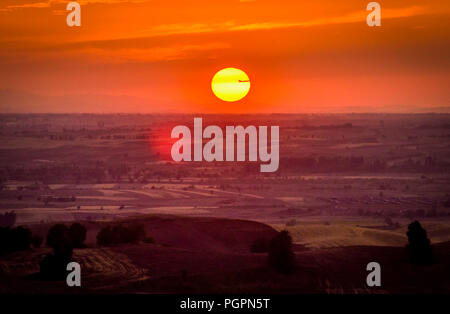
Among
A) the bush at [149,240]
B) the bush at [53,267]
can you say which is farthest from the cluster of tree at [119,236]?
the bush at [53,267]

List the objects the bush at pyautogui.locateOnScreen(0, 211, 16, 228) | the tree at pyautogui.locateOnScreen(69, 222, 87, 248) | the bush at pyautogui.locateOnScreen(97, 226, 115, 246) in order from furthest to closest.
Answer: the bush at pyautogui.locateOnScreen(0, 211, 16, 228) → the bush at pyautogui.locateOnScreen(97, 226, 115, 246) → the tree at pyautogui.locateOnScreen(69, 222, 87, 248)

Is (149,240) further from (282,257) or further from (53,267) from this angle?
(282,257)

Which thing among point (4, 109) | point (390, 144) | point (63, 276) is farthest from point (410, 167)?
point (63, 276)

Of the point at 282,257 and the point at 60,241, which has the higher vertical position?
the point at 60,241

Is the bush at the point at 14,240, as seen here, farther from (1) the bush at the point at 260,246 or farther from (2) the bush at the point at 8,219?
(2) the bush at the point at 8,219

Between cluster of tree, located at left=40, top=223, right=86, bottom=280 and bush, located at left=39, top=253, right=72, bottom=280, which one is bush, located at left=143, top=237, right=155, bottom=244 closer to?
cluster of tree, located at left=40, top=223, right=86, bottom=280

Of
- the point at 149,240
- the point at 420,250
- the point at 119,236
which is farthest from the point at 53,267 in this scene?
the point at 420,250

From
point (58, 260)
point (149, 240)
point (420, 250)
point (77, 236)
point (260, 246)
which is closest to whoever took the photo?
point (58, 260)

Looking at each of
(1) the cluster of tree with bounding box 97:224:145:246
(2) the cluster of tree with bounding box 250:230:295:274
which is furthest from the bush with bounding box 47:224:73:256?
(2) the cluster of tree with bounding box 250:230:295:274

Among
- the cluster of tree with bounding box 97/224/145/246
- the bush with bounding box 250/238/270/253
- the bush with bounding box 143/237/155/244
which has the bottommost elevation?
the bush with bounding box 250/238/270/253
